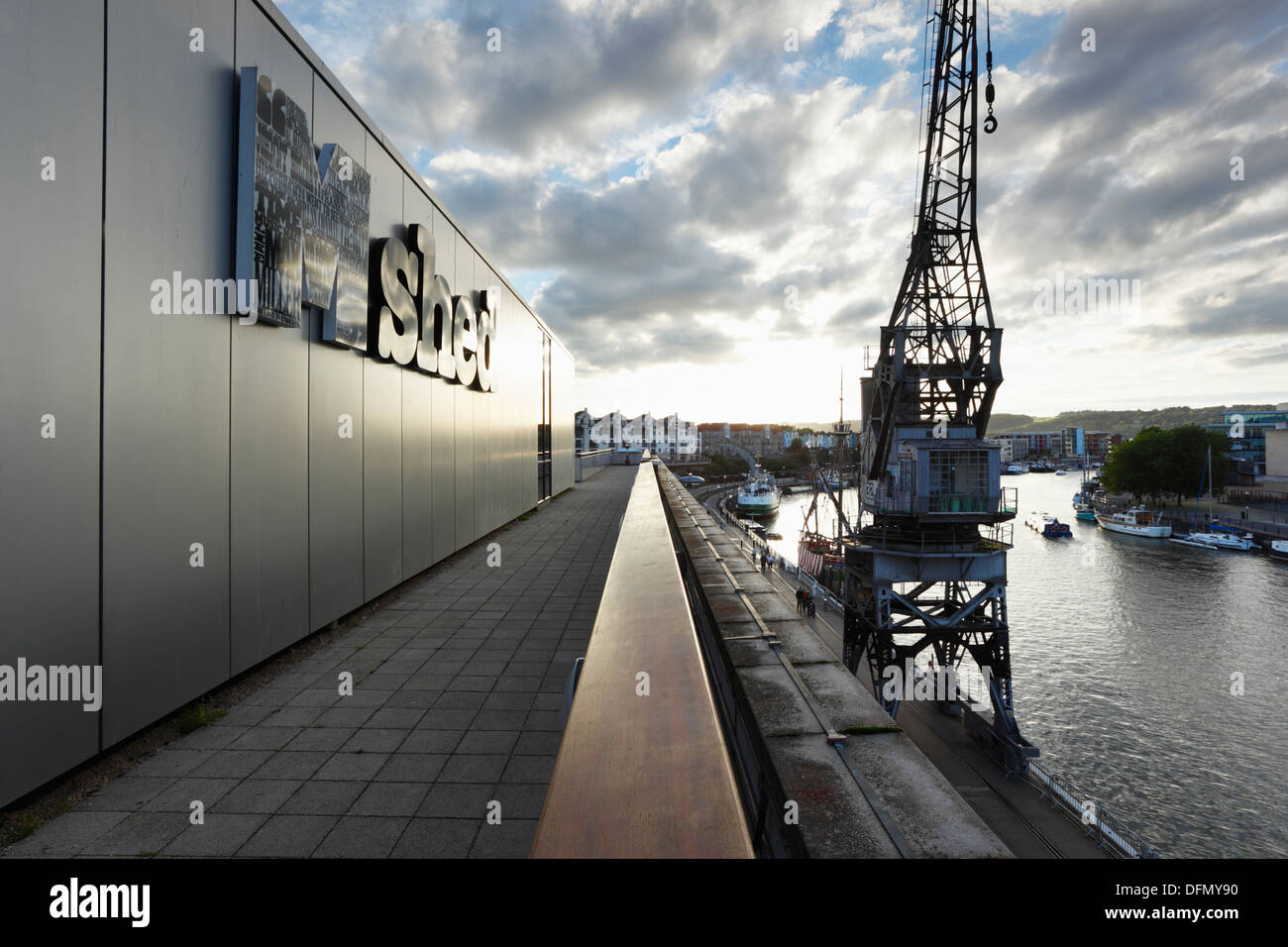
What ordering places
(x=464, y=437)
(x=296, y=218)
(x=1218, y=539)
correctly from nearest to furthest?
(x=296, y=218) < (x=464, y=437) < (x=1218, y=539)

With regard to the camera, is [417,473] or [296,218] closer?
[296,218]

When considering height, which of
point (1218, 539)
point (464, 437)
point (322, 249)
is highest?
point (322, 249)

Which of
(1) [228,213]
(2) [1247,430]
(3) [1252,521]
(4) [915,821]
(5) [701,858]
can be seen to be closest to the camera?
(5) [701,858]

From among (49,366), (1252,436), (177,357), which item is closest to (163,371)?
(177,357)

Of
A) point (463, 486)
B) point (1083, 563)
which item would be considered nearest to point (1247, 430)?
point (1083, 563)

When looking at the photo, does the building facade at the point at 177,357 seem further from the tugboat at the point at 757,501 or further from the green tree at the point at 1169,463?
the green tree at the point at 1169,463

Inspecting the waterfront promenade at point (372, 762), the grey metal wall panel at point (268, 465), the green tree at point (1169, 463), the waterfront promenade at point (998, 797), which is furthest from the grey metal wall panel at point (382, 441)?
the green tree at point (1169, 463)

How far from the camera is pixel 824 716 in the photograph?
2.53m

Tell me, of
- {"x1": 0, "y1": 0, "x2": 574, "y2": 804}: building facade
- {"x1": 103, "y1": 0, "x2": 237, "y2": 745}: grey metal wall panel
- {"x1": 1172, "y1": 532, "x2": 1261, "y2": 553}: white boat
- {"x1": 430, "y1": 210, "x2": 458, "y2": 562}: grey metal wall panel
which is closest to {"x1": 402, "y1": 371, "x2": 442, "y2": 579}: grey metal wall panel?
{"x1": 430, "y1": 210, "x2": 458, "y2": 562}: grey metal wall panel

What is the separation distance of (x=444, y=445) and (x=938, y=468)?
20.7 m

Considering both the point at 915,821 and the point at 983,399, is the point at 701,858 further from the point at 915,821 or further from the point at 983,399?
the point at 983,399

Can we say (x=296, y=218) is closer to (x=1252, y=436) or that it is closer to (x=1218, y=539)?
(x=1218, y=539)

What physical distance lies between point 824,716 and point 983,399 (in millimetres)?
30423

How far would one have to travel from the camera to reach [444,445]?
12305mm
